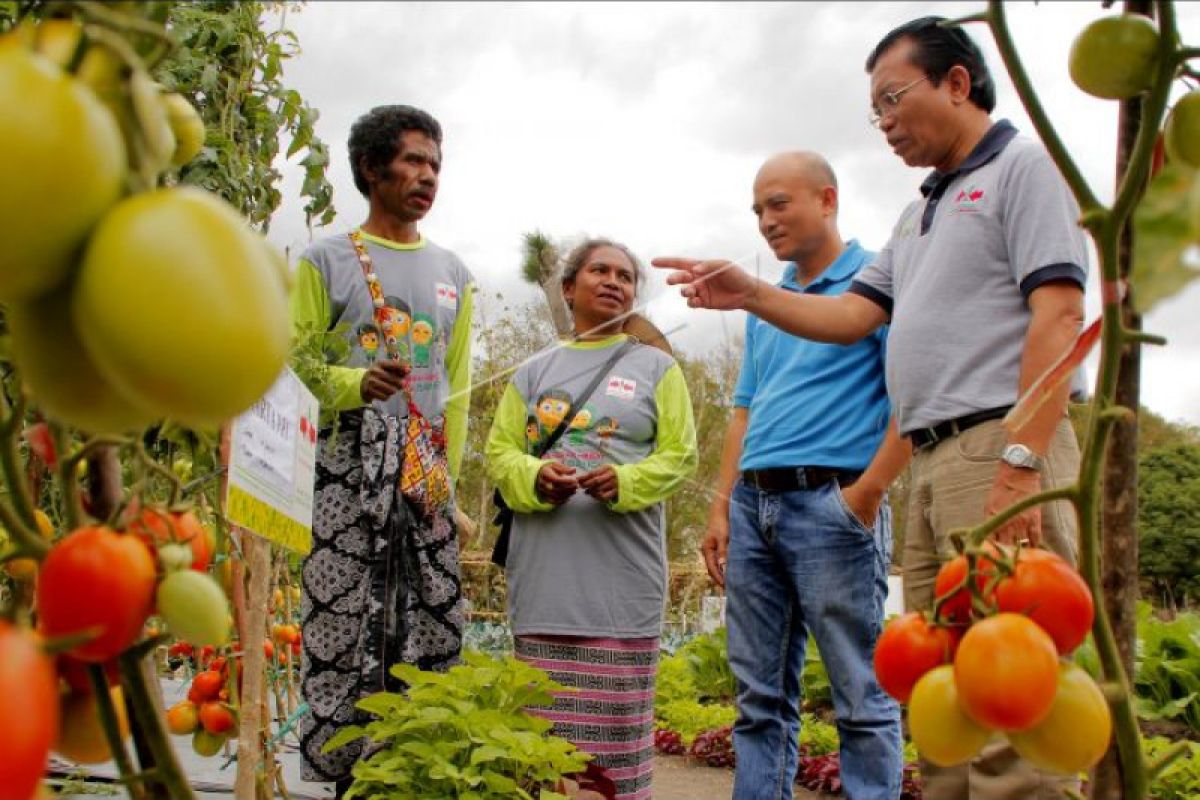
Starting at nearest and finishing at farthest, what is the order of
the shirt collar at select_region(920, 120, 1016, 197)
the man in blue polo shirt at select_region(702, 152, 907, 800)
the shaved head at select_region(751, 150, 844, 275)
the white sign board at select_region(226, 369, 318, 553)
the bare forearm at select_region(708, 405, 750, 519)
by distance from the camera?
the white sign board at select_region(226, 369, 318, 553)
the shirt collar at select_region(920, 120, 1016, 197)
the man in blue polo shirt at select_region(702, 152, 907, 800)
the shaved head at select_region(751, 150, 844, 275)
the bare forearm at select_region(708, 405, 750, 519)

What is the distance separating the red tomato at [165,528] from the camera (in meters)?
0.44

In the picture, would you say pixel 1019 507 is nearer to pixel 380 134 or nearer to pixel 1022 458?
pixel 1022 458

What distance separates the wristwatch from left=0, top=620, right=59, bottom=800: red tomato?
1.78 meters

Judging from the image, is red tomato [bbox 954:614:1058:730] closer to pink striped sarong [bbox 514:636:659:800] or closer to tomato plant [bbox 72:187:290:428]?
tomato plant [bbox 72:187:290:428]

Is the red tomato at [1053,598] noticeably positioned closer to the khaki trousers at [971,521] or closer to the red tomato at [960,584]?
the red tomato at [960,584]

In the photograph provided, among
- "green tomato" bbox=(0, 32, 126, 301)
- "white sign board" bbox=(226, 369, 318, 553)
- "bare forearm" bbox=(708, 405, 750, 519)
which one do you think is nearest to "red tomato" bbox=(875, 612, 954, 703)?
"green tomato" bbox=(0, 32, 126, 301)

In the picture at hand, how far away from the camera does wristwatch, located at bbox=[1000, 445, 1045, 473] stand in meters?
1.83

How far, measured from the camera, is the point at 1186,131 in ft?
1.73

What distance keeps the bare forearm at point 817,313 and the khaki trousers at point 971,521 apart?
1.17 ft

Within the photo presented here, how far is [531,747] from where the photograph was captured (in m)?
1.93

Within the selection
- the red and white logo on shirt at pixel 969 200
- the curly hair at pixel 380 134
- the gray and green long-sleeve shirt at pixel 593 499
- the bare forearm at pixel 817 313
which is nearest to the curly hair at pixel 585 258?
the gray and green long-sleeve shirt at pixel 593 499

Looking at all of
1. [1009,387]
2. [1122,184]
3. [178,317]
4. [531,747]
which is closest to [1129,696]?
[1122,184]

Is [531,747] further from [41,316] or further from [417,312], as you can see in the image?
[41,316]

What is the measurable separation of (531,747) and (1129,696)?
5.12 ft
